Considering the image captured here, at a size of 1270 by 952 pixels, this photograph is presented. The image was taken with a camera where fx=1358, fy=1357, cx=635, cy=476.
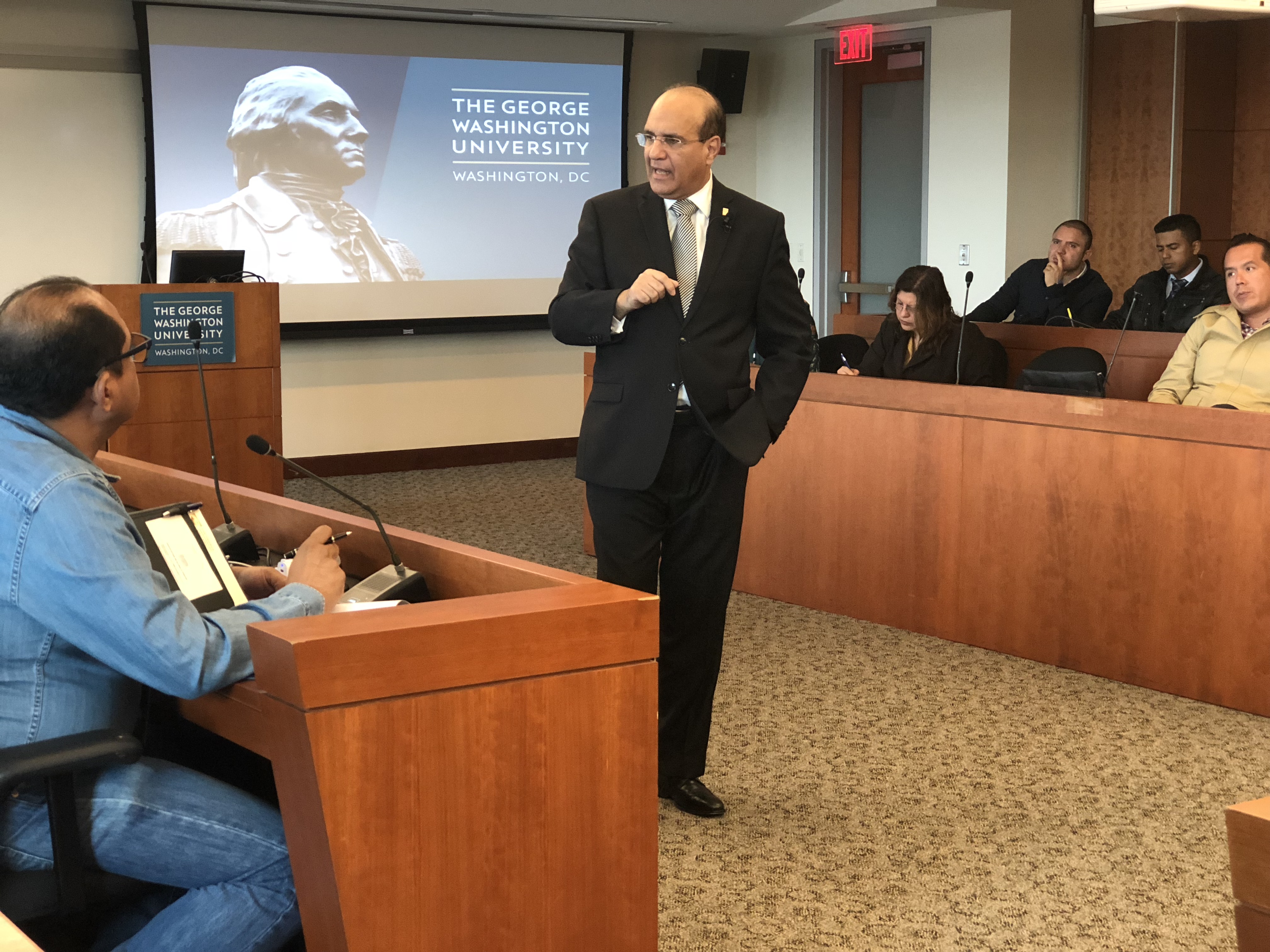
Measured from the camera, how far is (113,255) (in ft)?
24.7

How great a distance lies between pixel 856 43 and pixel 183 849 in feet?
25.0

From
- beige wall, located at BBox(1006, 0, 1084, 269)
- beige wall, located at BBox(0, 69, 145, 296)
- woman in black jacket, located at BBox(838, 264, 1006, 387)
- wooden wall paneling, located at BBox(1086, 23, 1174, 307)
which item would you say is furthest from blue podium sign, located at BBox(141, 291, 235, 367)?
wooden wall paneling, located at BBox(1086, 23, 1174, 307)

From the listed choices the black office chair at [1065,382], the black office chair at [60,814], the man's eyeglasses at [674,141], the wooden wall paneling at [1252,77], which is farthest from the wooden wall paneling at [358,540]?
the wooden wall paneling at [1252,77]

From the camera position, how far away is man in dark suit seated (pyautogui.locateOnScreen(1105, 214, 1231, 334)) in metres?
6.65

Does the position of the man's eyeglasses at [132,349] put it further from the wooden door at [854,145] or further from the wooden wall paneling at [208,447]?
the wooden door at [854,145]

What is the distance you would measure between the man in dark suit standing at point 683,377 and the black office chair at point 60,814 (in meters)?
1.41

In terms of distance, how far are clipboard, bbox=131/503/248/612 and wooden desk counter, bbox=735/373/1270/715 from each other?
282 cm

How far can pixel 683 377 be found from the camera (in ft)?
9.78

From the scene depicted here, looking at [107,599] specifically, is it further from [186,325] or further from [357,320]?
[357,320]

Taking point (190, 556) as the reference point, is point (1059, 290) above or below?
above

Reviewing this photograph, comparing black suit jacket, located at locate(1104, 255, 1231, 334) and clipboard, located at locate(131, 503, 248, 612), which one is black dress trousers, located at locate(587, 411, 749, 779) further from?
black suit jacket, located at locate(1104, 255, 1231, 334)

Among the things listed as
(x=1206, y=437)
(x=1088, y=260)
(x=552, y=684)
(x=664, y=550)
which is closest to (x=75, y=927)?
(x=552, y=684)

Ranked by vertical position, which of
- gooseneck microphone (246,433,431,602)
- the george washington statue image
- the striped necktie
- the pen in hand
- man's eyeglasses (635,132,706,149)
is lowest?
gooseneck microphone (246,433,431,602)

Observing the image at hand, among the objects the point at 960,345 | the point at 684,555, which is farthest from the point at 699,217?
the point at 960,345
